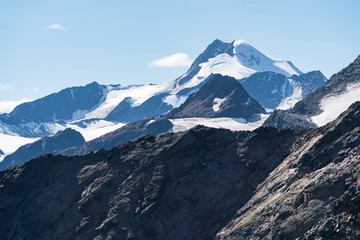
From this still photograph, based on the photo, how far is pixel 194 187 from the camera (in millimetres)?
81625

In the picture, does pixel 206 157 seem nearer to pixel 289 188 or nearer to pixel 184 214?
pixel 184 214

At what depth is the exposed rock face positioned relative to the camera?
6856 centimetres

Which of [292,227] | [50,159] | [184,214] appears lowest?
[292,227]

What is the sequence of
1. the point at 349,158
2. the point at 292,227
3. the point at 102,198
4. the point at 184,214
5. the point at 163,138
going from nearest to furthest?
the point at 292,227 → the point at 349,158 → the point at 184,214 → the point at 102,198 → the point at 163,138

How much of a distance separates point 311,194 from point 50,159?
42.6 m

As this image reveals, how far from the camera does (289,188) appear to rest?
7181 cm

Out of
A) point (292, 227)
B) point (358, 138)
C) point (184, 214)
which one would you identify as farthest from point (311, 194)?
point (184, 214)

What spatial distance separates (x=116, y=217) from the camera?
8050cm

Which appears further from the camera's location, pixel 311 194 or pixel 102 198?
pixel 102 198

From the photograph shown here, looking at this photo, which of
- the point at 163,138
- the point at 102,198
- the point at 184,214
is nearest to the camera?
the point at 184,214

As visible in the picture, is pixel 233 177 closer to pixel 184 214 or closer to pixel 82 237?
pixel 184 214

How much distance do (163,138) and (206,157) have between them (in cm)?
923

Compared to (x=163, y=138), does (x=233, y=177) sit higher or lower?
lower

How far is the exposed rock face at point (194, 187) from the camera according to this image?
6856 centimetres
